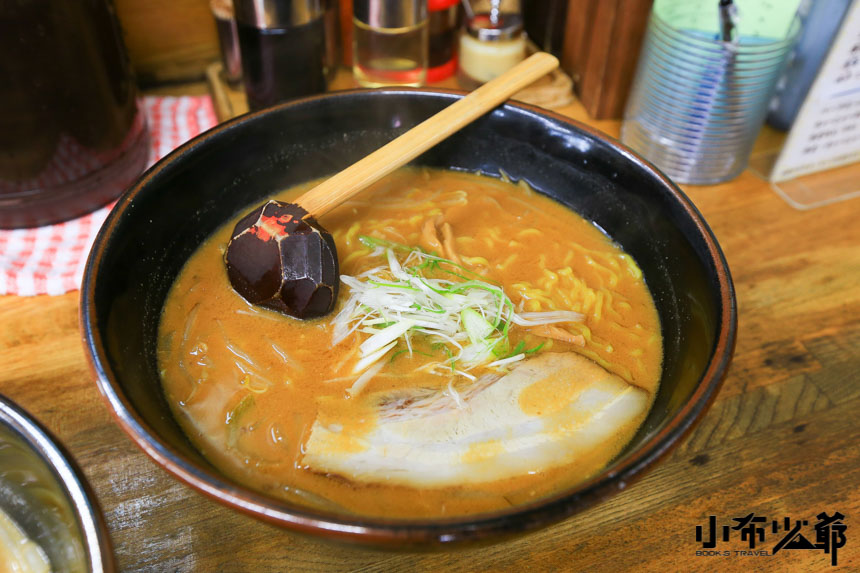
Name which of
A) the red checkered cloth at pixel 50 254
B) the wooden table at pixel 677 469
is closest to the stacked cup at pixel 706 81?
the wooden table at pixel 677 469

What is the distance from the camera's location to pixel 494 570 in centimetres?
141

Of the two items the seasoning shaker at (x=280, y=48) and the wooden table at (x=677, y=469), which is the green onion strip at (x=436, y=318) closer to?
the wooden table at (x=677, y=469)

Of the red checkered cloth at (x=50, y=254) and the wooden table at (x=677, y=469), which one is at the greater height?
the red checkered cloth at (x=50, y=254)

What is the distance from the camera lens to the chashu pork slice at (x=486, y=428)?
1341 mm

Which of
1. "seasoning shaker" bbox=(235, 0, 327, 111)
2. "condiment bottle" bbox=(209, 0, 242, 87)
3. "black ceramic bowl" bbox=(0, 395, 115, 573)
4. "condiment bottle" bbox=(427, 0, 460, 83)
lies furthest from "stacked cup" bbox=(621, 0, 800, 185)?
"black ceramic bowl" bbox=(0, 395, 115, 573)

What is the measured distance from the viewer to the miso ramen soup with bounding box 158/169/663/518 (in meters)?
1.34

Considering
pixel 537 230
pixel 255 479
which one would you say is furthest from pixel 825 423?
pixel 255 479

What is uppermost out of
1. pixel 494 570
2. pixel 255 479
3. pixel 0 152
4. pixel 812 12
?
pixel 812 12

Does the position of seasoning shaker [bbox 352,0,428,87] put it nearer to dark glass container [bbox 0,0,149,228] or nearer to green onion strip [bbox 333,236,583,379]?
dark glass container [bbox 0,0,149,228]

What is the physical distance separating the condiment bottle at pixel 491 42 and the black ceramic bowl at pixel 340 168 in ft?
2.53

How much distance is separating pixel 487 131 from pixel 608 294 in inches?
25.0

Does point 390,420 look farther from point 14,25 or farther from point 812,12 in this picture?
point 812,12

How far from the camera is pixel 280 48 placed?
90.7 inches

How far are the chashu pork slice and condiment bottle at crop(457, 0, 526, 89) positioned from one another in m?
1.58
